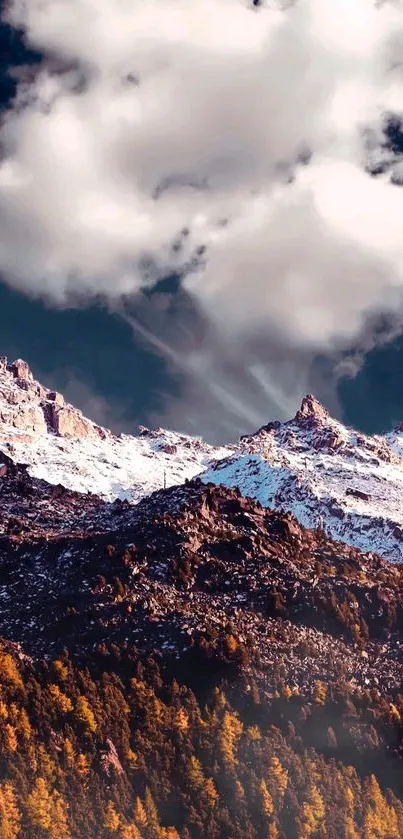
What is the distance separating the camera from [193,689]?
11631 centimetres

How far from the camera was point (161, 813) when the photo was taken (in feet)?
328

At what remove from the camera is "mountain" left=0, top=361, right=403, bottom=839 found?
100 meters

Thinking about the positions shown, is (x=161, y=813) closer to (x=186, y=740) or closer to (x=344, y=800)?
(x=186, y=740)

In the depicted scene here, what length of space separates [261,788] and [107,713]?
66.8 ft

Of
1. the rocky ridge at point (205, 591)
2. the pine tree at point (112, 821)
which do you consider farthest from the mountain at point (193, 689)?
the rocky ridge at point (205, 591)

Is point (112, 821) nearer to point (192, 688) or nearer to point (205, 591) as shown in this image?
point (192, 688)

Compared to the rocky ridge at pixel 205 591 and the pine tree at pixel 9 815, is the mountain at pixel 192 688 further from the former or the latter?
the rocky ridge at pixel 205 591

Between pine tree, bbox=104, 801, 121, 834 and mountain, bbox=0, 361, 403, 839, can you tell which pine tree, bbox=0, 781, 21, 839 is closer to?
mountain, bbox=0, 361, 403, 839

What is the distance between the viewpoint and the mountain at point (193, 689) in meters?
100

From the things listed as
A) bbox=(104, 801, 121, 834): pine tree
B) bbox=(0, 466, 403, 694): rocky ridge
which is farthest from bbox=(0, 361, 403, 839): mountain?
bbox=(0, 466, 403, 694): rocky ridge

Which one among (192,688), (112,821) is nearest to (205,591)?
(192,688)

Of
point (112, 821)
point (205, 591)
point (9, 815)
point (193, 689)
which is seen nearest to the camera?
point (9, 815)

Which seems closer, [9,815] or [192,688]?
[9,815]

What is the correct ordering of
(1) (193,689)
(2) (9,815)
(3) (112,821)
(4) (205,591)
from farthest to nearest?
1. (4) (205,591)
2. (1) (193,689)
3. (3) (112,821)
4. (2) (9,815)
